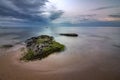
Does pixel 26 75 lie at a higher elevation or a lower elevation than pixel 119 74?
higher

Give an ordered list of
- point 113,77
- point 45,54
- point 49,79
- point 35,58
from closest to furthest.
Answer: point 49,79, point 113,77, point 35,58, point 45,54

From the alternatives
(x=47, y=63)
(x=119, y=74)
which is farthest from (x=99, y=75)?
(x=47, y=63)

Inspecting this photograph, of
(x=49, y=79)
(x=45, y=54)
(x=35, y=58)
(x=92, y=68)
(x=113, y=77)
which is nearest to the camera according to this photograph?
(x=49, y=79)

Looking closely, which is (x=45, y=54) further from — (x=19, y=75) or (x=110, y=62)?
(x=110, y=62)

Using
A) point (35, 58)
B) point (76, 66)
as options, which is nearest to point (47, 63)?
point (35, 58)

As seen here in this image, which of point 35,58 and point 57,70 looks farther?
point 35,58

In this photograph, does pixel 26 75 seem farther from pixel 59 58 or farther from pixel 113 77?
pixel 113 77
